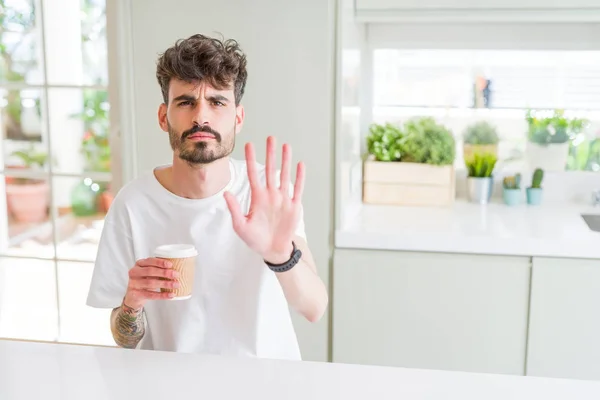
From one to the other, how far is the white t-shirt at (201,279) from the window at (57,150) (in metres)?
1.29

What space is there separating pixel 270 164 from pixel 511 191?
187 centimetres

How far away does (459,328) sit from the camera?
2.63 m

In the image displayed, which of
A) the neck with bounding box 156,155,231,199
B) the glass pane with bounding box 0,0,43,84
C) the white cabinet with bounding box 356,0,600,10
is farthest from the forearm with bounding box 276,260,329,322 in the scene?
the glass pane with bounding box 0,0,43,84

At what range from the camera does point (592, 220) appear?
2986 millimetres

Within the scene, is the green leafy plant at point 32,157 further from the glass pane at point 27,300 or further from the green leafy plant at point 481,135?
the green leafy plant at point 481,135

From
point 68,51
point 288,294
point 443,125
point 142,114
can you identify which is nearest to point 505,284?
point 443,125

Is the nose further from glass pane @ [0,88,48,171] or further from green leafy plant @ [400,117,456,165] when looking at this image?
glass pane @ [0,88,48,171]

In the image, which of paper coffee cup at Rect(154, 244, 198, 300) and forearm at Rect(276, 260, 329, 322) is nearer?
paper coffee cup at Rect(154, 244, 198, 300)

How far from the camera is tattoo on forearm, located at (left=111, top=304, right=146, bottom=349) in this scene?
63.5 inches

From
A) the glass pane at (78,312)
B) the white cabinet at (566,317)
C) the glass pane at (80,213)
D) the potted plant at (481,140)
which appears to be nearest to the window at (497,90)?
the potted plant at (481,140)

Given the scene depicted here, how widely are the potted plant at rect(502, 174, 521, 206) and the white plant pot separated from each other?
0.59ft

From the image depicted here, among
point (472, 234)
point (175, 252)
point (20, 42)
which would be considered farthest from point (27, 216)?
point (175, 252)

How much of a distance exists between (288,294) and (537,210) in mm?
1716

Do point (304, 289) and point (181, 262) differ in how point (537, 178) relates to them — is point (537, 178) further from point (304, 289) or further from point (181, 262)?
point (181, 262)
